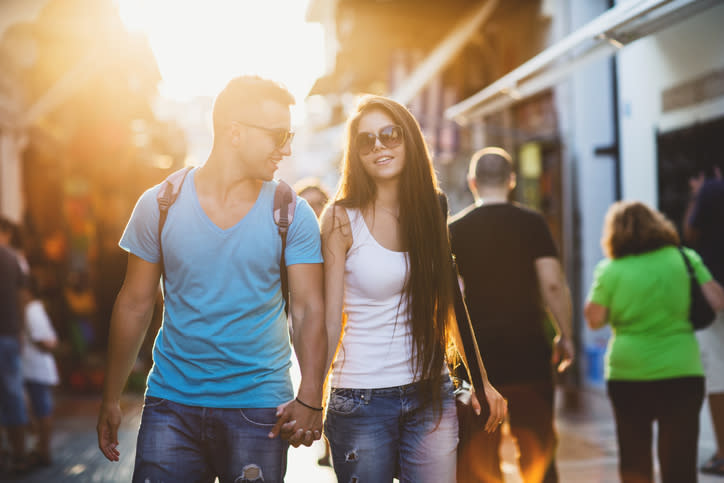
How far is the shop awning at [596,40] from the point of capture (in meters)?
4.92

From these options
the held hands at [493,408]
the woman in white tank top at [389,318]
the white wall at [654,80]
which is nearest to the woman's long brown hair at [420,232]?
the woman in white tank top at [389,318]

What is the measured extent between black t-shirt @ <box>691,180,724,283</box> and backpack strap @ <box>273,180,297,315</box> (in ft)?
14.6

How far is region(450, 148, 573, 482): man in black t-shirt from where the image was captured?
4.06 metres

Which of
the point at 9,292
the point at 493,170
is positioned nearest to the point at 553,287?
the point at 493,170

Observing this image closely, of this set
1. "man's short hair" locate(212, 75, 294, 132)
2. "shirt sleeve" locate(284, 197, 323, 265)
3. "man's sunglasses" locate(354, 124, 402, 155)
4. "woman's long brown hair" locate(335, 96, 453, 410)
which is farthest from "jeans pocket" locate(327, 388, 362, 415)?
"man's short hair" locate(212, 75, 294, 132)

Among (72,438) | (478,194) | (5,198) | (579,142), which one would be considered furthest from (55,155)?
(478,194)

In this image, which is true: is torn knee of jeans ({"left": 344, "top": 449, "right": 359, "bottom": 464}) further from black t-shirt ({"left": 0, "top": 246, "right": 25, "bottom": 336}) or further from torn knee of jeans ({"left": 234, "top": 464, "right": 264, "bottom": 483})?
black t-shirt ({"left": 0, "top": 246, "right": 25, "bottom": 336})

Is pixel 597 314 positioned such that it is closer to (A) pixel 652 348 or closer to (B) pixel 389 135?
(A) pixel 652 348

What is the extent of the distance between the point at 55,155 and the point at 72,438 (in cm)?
757

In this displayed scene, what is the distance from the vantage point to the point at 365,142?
3080 millimetres

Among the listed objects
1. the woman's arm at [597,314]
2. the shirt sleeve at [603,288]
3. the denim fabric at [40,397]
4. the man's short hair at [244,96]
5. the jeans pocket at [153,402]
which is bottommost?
the denim fabric at [40,397]

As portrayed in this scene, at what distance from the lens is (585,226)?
10344mm

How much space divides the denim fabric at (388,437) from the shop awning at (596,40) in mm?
3415

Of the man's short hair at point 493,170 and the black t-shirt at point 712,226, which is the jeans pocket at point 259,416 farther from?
the black t-shirt at point 712,226
